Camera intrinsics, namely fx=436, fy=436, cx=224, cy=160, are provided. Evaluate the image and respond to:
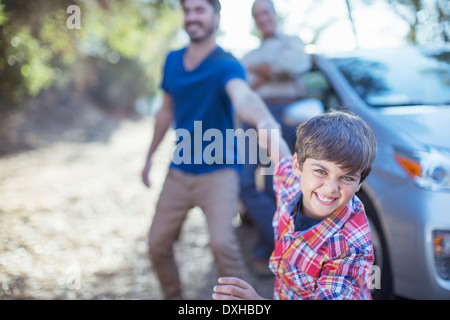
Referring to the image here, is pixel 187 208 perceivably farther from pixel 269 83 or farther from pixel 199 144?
pixel 269 83

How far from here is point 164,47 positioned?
23.8m

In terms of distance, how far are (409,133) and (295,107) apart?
763 mm

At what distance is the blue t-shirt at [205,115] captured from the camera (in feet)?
8.54

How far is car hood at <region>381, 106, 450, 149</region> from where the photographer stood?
7.59 feet

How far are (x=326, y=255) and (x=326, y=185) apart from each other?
237 mm

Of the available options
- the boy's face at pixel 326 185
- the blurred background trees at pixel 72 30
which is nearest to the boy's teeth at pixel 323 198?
the boy's face at pixel 326 185

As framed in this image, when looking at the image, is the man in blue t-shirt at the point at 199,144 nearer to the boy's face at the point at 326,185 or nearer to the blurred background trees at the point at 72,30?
the boy's face at the point at 326,185

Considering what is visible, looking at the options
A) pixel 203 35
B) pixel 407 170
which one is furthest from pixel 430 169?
pixel 203 35

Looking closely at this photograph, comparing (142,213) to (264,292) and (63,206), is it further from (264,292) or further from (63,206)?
(264,292)

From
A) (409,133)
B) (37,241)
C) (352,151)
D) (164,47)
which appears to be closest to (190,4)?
(409,133)

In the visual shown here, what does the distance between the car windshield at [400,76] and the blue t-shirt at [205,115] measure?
1012 millimetres

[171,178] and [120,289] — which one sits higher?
[171,178]

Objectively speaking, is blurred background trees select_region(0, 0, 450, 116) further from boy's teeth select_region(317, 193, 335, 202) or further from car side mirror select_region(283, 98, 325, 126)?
boy's teeth select_region(317, 193, 335, 202)

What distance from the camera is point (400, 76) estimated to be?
3176 millimetres
